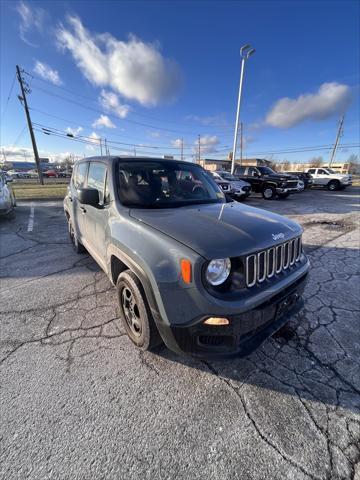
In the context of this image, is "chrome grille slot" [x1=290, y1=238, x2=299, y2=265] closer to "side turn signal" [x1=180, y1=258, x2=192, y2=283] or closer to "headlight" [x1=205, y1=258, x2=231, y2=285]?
"headlight" [x1=205, y1=258, x2=231, y2=285]

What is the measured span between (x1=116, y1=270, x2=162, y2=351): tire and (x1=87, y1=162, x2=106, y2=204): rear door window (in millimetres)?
1180

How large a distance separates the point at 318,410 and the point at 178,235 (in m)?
1.74

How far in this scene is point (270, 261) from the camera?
6.57 ft

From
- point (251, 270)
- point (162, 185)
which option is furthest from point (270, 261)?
point (162, 185)

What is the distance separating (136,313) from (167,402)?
0.79 metres

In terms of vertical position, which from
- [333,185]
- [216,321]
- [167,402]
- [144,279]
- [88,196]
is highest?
[88,196]

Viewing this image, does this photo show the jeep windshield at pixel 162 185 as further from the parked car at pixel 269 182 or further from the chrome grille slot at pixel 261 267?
the parked car at pixel 269 182

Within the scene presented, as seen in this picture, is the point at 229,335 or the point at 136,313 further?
the point at 136,313

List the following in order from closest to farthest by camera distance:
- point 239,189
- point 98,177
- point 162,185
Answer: point 162,185, point 98,177, point 239,189

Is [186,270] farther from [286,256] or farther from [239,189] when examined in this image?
[239,189]

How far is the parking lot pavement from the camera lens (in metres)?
1.48

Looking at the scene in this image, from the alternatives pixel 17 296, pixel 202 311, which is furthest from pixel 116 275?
pixel 17 296

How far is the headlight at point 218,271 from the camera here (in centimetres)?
172

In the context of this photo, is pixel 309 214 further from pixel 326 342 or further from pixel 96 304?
pixel 96 304
